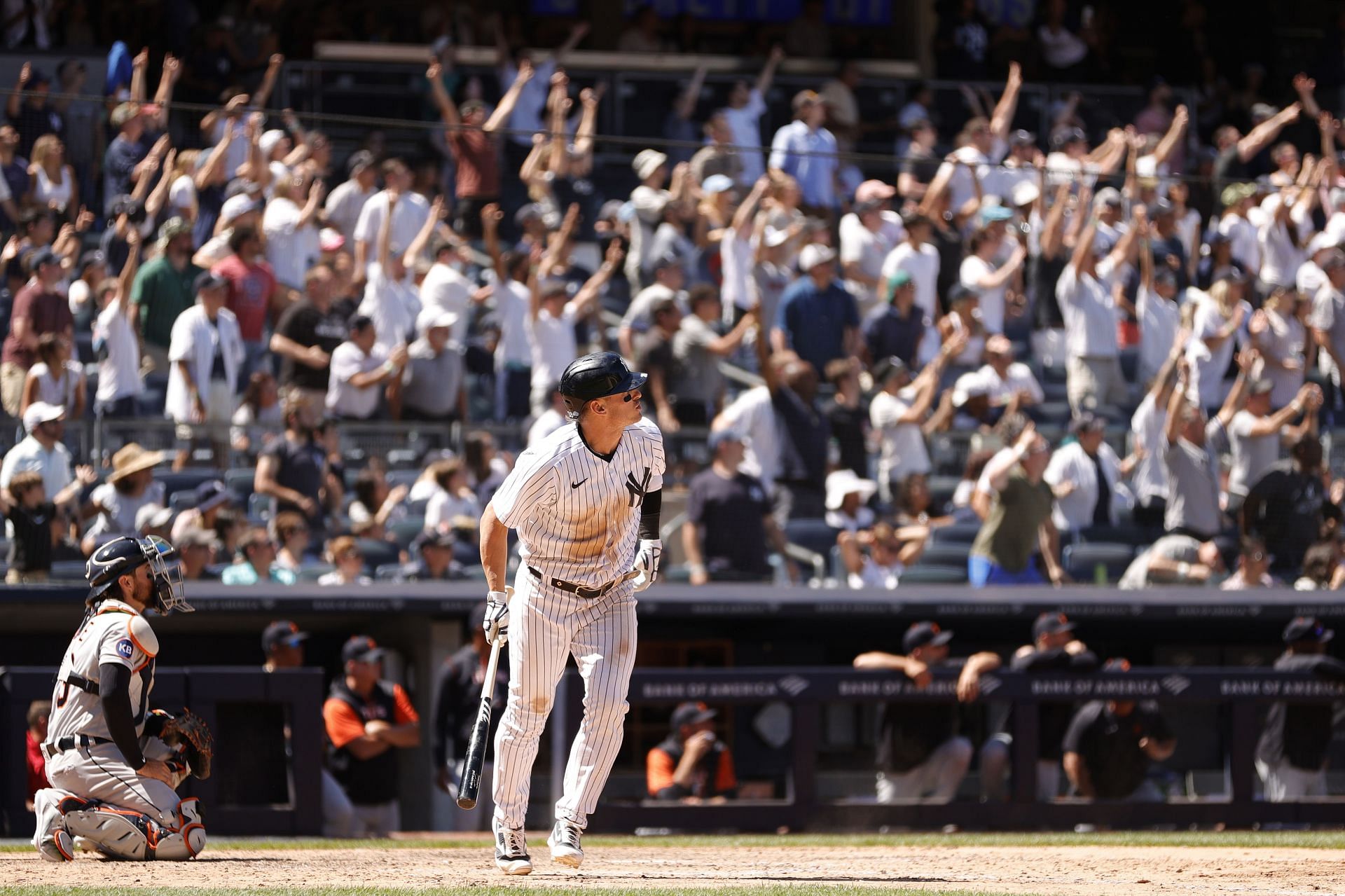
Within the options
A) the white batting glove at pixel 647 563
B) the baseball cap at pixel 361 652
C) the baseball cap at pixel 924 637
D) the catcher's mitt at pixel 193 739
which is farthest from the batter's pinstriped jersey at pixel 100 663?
the baseball cap at pixel 924 637

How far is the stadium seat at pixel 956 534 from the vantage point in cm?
1140

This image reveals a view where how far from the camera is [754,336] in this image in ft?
40.4

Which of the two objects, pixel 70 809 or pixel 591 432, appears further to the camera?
pixel 70 809

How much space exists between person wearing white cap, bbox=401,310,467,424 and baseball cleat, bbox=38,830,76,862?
462cm

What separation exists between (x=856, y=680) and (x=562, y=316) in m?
3.18

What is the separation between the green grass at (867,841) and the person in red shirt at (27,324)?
2.50 meters

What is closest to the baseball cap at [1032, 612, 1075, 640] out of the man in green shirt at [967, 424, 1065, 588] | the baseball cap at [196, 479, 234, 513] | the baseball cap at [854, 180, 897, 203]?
the man in green shirt at [967, 424, 1065, 588]

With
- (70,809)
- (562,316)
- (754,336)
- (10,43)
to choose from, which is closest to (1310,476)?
(754,336)

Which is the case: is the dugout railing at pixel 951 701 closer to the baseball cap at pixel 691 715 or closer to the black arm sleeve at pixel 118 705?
the baseball cap at pixel 691 715

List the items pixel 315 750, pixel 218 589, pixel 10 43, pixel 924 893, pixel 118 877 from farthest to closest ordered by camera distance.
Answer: pixel 10 43
pixel 218 589
pixel 315 750
pixel 118 877
pixel 924 893

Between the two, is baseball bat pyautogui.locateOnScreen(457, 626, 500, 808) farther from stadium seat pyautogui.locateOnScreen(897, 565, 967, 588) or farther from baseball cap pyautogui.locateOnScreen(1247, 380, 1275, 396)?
baseball cap pyautogui.locateOnScreen(1247, 380, 1275, 396)

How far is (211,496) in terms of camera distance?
1017cm

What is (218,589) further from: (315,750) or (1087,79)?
(1087,79)

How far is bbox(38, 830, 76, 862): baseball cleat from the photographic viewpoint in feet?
22.7
